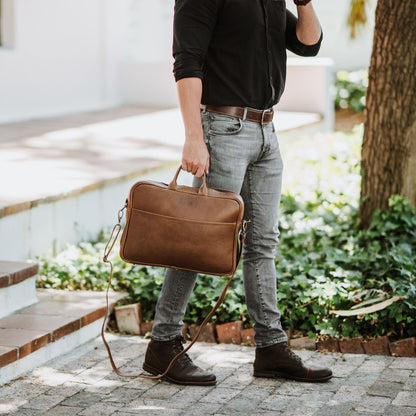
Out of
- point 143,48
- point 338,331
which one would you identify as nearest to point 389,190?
point 338,331

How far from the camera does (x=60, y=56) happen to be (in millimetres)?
9531

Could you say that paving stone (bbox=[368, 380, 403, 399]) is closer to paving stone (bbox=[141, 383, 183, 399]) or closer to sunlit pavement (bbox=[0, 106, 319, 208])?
paving stone (bbox=[141, 383, 183, 399])

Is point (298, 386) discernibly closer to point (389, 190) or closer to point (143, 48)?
point (389, 190)

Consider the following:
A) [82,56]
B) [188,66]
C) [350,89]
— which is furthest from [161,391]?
[350,89]

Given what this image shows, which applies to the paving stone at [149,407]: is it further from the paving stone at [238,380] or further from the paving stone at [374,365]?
the paving stone at [374,365]

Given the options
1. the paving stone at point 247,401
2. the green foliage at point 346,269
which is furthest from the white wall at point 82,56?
the paving stone at point 247,401

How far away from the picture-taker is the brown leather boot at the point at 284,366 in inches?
131

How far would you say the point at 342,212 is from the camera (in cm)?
552

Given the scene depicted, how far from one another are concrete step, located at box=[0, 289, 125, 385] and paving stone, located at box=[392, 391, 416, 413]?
155cm

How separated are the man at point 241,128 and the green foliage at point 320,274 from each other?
607 millimetres

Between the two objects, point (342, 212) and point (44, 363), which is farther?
point (342, 212)

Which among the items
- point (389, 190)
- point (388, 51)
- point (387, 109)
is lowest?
point (389, 190)

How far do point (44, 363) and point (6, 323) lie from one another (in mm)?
309

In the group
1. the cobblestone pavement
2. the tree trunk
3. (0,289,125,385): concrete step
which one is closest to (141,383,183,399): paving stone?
the cobblestone pavement
